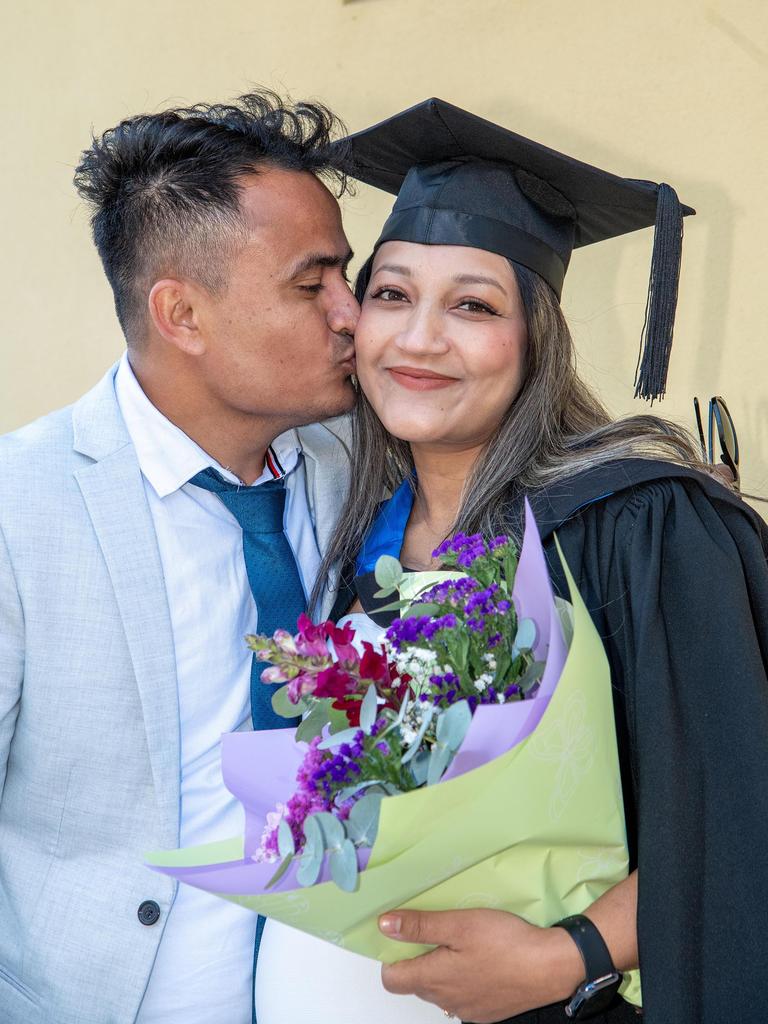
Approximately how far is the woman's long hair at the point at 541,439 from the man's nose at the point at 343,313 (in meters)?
0.07

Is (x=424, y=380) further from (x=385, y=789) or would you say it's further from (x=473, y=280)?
(x=385, y=789)

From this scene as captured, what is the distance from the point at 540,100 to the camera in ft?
11.6

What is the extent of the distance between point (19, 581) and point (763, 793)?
1242 mm

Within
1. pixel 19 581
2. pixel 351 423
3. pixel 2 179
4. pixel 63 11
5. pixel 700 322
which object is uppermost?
pixel 63 11

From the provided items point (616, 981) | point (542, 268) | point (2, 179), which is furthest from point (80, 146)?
point (616, 981)

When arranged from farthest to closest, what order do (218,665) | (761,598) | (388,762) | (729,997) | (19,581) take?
1. (218,665)
2. (19,581)
3. (761,598)
4. (729,997)
5. (388,762)

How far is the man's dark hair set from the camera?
2357mm

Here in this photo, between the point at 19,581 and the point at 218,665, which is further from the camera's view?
the point at 218,665

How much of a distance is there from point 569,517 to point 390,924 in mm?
709

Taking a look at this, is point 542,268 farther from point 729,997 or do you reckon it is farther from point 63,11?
point 63,11

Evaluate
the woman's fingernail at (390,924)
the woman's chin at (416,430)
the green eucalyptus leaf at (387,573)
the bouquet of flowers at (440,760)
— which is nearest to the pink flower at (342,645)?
the bouquet of flowers at (440,760)

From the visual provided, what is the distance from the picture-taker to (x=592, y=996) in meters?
1.58

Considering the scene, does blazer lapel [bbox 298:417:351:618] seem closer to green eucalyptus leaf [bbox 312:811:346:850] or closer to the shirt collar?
the shirt collar

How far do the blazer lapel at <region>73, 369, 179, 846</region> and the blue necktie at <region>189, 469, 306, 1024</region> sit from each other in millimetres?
155
